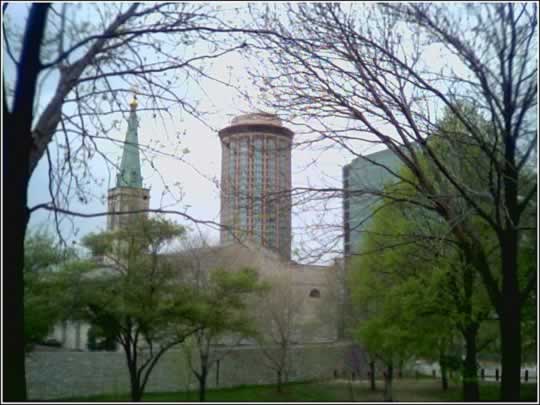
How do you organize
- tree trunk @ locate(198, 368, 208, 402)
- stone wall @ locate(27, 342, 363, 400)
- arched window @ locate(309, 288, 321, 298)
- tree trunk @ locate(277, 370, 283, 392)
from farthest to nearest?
arched window @ locate(309, 288, 321, 298) < tree trunk @ locate(277, 370, 283, 392) < tree trunk @ locate(198, 368, 208, 402) < stone wall @ locate(27, 342, 363, 400)

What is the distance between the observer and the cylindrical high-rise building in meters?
4.90

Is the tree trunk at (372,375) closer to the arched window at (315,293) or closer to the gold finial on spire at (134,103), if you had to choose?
the arched window at (315,293)

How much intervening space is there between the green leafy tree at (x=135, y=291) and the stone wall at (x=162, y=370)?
0.71 metres

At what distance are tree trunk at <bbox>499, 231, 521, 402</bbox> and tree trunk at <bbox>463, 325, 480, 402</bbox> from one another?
5.96 m

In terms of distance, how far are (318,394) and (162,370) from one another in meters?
3.49

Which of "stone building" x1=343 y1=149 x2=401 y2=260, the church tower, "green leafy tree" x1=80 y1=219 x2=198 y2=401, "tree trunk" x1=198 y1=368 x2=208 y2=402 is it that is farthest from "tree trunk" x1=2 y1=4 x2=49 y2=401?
"tree trunk" x1=198 y1=368 x2=208 y2=402

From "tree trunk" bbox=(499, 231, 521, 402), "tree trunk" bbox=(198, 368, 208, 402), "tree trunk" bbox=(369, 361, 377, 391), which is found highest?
"tree trunk" bbox=(499, 231, 521, 402)

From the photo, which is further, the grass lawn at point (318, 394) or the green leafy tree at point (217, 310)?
the green leafy tree at point (217, 310)

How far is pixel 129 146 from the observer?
422 centimetres

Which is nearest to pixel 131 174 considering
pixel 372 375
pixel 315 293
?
pixel 315 293

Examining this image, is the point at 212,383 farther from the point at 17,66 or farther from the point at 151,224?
the point at 17,66

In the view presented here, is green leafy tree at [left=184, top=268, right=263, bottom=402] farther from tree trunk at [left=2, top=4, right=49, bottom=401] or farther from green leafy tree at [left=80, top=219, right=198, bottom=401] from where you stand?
tree trunk at [left=2, top=4, right=49, bottom=401]

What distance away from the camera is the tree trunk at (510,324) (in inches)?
167

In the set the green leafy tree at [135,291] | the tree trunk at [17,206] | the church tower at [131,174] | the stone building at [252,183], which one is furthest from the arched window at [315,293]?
the tree trunk at [17,206]
